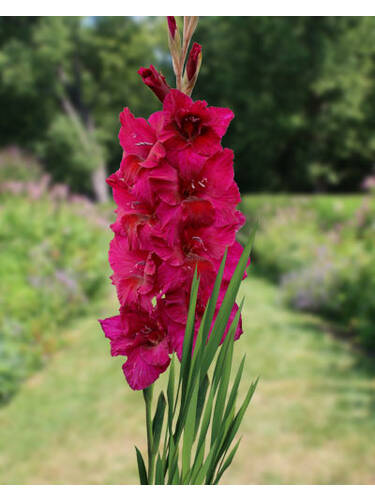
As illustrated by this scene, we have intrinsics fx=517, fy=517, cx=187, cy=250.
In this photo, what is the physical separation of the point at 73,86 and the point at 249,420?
15.3m

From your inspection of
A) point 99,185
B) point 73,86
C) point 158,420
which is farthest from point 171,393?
point 73,86

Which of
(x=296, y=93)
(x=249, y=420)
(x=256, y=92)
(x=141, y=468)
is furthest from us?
(x=256, y=92)

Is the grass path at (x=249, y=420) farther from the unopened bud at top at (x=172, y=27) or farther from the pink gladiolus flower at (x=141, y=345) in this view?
the unopened bud at top at (x=172, y=27)

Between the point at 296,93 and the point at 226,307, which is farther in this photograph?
the point at 296,93

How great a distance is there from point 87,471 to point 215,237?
2690 mm

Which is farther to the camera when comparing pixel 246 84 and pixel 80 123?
pixel 246 84

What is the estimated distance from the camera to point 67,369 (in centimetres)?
445

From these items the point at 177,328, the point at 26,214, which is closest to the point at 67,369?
the point at 26,214

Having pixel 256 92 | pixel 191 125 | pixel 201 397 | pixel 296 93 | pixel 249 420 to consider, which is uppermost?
pixel 256 92

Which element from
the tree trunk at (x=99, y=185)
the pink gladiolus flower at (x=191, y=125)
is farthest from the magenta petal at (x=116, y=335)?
the tree trunk at (x=99, y=185)

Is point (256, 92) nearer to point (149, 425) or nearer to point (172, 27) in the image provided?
A: point (172, 27)

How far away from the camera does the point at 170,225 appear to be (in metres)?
0.81

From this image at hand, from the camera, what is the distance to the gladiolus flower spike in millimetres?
812

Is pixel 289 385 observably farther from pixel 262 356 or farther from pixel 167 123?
pixel 167 123
